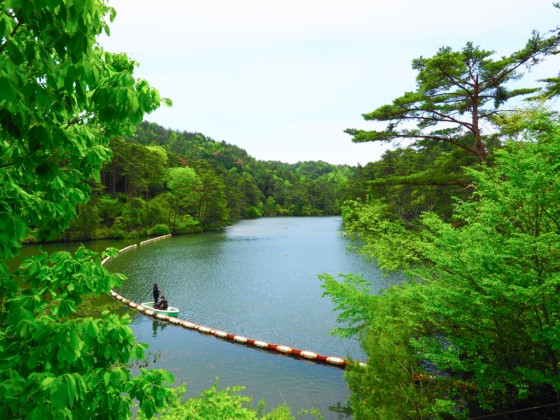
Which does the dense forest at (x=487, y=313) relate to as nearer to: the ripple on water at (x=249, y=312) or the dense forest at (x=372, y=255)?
the dense forest at (x=372, y=255)

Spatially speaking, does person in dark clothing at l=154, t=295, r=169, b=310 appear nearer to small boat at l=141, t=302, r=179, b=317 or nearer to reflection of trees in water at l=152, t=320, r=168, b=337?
small boat at l=141, t=302, r=179, b=317

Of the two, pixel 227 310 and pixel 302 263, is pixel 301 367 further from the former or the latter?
pixel 302 263

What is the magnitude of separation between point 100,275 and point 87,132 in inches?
51.3

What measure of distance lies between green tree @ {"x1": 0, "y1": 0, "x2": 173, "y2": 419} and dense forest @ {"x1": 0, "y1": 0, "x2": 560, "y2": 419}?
0.04 ft

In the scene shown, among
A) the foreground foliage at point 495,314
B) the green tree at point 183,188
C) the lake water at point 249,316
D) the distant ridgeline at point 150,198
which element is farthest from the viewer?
the green tree at point 183,188

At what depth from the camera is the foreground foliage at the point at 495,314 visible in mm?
5262

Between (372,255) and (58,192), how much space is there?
28.5ft

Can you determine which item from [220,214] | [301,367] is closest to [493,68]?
[301,367]

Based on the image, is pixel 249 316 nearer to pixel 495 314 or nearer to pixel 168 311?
pixel 168 311

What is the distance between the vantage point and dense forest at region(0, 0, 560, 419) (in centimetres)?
205

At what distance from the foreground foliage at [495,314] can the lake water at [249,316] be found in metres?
4.33

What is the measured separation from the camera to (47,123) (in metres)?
2.37

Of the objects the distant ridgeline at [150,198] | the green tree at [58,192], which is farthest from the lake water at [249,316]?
the distant ridgeline at [150,198]

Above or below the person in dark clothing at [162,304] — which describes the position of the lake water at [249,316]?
below
